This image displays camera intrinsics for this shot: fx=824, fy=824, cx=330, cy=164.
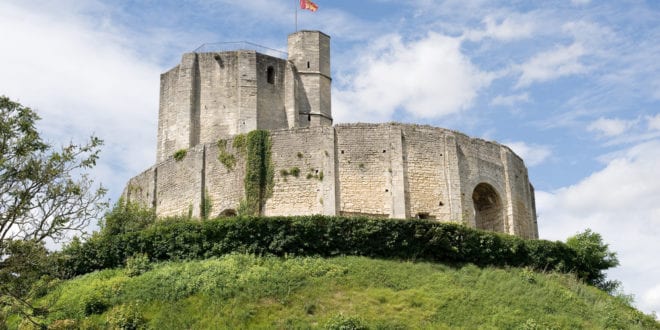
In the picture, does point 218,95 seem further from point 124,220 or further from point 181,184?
point 124,220

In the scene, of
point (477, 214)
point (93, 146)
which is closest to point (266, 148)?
point (477, 214)

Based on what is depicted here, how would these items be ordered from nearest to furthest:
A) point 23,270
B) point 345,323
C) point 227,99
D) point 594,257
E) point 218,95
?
1. point 23,270
2. point 345,323
3. point 594,257
4. point 227,99
5. point 218,95

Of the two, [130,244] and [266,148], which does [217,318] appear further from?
[266,148]

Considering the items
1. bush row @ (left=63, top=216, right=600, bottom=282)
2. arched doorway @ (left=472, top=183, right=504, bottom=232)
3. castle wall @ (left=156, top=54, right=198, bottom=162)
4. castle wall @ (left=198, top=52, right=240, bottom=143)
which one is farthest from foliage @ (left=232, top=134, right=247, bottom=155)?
arched doorway @ (left=472, top=183, right=504, bottom=232)

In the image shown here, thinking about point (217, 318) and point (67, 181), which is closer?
point (67, 181)

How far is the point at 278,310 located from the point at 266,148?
39.0 feet

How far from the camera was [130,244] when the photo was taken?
96.2ft

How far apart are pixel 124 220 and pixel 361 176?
9659 millimetres

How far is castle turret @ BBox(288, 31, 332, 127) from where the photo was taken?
1619 inches

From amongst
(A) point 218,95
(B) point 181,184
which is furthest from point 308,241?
(A) point 218,95

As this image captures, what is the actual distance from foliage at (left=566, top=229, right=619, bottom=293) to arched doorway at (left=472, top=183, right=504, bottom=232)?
3.90 meters

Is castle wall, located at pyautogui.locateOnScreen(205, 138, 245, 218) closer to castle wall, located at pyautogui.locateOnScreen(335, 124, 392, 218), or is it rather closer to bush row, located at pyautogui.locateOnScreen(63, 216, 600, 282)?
castle wall, located at pyautogui.locateOnScreen(335, 124, 392, 218)

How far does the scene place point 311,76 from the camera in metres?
41.5

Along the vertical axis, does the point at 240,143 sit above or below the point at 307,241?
above
